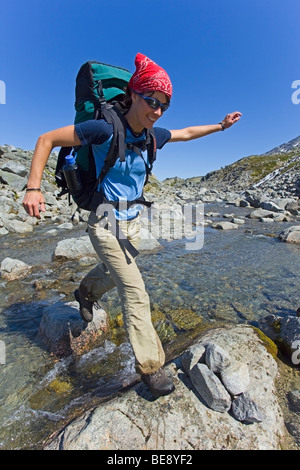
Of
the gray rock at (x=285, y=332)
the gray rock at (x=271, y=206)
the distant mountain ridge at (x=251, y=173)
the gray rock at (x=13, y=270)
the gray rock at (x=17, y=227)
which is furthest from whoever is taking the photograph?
the distant mountain ridge at (x=251, y=173)

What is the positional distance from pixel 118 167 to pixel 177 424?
313 cm

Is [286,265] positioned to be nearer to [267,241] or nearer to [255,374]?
[267,241]

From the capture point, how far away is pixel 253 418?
114 inches

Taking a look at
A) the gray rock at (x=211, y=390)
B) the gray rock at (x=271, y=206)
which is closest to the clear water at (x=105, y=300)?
the gray rock at (x=211, y=390)

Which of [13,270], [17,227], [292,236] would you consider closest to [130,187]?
[13,270]

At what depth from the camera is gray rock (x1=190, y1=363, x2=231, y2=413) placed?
3006mm

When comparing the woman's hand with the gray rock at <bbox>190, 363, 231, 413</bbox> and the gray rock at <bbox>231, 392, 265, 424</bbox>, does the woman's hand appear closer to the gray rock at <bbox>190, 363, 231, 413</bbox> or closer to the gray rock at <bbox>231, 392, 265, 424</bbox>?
the gray rock at <bbox>190, 363, 231, 413</bbox>

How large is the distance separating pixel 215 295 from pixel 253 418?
13.7ft

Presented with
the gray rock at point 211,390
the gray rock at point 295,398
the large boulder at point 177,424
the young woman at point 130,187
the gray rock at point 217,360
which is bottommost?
the gray rock at point 295,398

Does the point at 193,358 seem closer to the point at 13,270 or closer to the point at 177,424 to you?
the point at 177,424

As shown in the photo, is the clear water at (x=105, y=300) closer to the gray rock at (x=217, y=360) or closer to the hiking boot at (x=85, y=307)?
the hiking boot at (x=85, y=307)

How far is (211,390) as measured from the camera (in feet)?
9.96

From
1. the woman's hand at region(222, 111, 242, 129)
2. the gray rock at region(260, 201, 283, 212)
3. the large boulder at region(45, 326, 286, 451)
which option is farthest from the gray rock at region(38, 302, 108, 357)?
the gray rock at region(260, 201, 283, 212)

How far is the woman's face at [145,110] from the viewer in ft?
10.3
